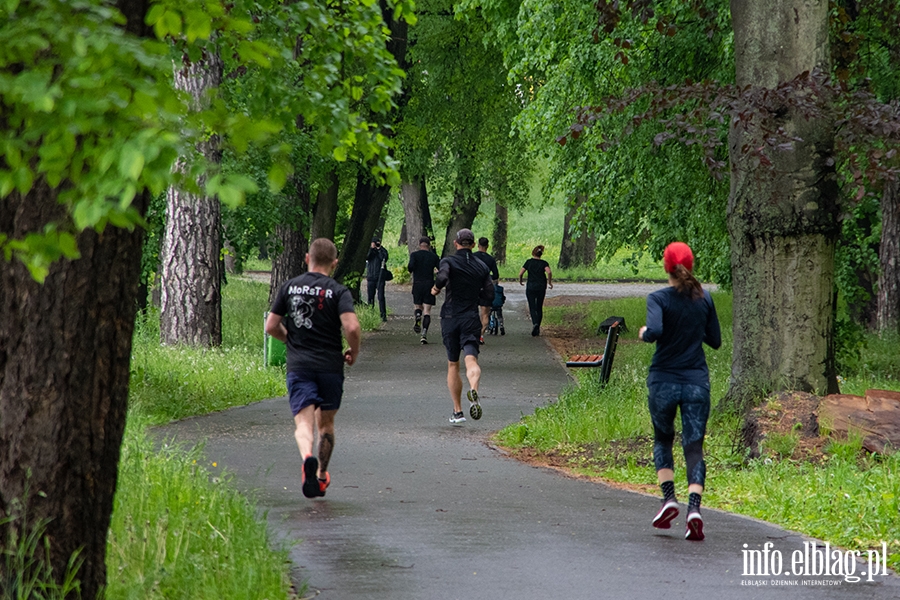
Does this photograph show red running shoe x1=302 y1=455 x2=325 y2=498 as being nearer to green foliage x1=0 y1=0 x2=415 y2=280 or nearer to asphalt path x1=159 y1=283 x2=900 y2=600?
asphalt path x1=159 y1=283 x2=900 y2=600

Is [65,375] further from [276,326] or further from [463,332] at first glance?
[463,332]

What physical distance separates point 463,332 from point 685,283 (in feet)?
18.6

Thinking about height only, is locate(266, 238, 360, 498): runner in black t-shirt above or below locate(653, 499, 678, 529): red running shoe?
above

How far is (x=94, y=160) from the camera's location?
11.6 feet

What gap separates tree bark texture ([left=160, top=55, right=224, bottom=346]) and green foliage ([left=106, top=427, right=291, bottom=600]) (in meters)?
10.3

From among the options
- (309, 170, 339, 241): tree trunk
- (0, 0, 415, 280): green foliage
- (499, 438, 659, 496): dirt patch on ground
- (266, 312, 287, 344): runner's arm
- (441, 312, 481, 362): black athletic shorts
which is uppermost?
(309, 170, 339, 241): tree trunk

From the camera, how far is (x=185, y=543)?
5973 mm

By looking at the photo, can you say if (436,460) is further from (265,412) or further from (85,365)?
(85,365)

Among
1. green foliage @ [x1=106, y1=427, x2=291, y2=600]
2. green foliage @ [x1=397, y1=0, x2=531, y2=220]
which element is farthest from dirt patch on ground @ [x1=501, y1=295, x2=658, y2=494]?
green foliage @ [x1=397, y1=0, x2=531, y2=220]

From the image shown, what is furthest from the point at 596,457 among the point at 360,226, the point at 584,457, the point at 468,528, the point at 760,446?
the point at 360,226

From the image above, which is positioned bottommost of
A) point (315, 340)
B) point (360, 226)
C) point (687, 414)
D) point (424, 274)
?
point (687, 414)

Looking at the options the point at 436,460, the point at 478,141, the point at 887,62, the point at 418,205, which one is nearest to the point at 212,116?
the point at 436,460

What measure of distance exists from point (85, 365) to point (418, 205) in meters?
31.7

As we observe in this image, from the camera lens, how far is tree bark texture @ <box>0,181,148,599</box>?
4.75 metres
